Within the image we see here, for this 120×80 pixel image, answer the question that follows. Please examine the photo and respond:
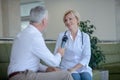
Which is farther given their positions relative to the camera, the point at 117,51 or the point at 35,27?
the point at 117,51

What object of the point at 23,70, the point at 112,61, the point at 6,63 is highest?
the point at 23,70

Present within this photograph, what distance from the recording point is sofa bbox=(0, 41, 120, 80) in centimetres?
417

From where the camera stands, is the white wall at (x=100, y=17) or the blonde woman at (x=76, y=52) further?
the white wall at (x=100, y=17)

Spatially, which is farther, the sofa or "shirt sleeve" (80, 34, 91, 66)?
the sofa

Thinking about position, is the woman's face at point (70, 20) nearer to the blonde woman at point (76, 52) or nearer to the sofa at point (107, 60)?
the blonde woman at point (76, 52)

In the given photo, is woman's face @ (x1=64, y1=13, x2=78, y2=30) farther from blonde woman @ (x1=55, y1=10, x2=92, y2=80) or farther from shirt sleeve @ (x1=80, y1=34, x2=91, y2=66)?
shirt sleeve @ (x1=80, y1=34, x2=91, y2=66)

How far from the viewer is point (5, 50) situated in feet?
14.1

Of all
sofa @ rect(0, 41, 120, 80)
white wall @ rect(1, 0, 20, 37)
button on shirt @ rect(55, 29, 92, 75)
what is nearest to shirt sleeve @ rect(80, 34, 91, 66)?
button on shirt @ rect(55, 29, 92, 75)

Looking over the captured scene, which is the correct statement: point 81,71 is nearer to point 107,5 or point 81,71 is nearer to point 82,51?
point 82,51

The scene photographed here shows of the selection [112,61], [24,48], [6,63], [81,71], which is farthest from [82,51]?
[112,61]

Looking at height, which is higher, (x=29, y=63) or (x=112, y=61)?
(x=29, y=63)

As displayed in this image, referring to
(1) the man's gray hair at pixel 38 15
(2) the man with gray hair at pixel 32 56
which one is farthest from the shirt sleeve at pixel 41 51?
(1) the man's gray hair at pixel 38 15

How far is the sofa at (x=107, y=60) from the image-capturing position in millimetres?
4168

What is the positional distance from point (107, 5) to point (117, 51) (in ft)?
4.51
